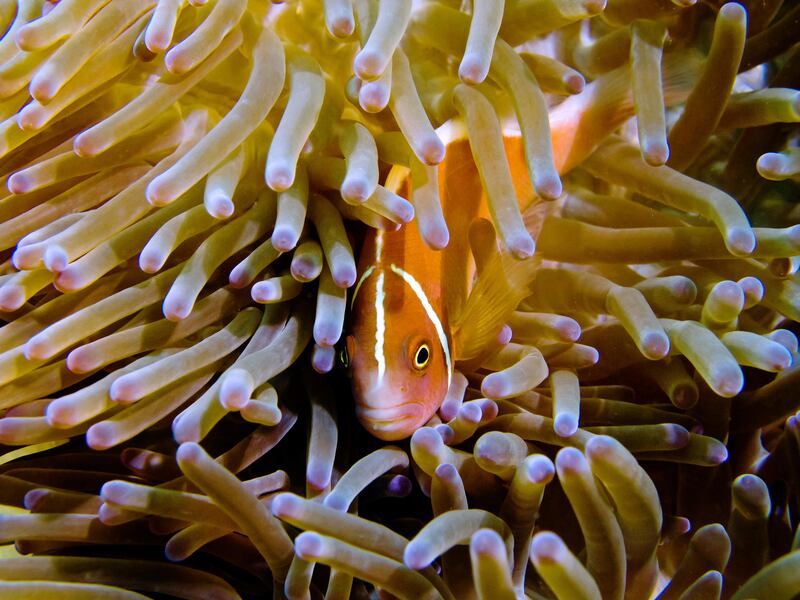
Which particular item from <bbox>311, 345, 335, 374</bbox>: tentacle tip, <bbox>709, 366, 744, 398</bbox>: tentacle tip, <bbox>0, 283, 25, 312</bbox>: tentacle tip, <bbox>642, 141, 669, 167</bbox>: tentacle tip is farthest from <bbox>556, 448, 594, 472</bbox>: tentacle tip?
→ <bbox>0, 283, 25, 312</bbox>: tentacle tip

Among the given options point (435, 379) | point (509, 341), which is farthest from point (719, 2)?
point (435, 379)

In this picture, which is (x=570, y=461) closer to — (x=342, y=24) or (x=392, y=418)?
(x=392, y=418)

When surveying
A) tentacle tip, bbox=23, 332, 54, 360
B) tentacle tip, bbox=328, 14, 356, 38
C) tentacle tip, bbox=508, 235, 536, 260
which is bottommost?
tentacle tip, bbox=508, 235, 536, 260

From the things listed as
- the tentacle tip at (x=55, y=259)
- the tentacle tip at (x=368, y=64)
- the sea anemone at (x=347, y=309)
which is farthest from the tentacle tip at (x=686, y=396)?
the tentacle tip at (x=55, y=259)

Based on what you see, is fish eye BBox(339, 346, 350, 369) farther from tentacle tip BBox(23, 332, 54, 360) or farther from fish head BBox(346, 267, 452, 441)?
tentacle tip BBox(23, 332, 54, 360)

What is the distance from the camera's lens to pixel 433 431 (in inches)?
36.5

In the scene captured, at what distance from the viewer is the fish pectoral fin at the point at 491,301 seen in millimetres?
1126

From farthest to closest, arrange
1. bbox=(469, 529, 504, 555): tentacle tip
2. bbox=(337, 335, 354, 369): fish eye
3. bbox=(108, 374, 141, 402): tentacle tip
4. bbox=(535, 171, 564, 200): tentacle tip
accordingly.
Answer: bbox=(337, 335, 354, 369): fish eye, bbox=(535, 171, 564, 200): tentacle tip, bbox=(108, 374, 141, 402): tentacle tip, bbox=(469, 529, 504, 555): tentacle tip

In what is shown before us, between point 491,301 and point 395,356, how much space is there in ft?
0.59

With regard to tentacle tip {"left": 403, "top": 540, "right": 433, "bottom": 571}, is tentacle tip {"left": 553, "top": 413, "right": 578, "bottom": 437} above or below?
below

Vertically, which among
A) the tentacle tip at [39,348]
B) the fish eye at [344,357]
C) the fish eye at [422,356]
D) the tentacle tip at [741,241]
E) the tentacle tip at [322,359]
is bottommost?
the fish eye at [422,356]

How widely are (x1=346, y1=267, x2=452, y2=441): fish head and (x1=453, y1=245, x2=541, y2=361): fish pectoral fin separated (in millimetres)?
39

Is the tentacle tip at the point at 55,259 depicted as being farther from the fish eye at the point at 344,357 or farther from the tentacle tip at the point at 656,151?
the tentacle tip at the point at 656,151

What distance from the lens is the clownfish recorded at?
1085 millimetres
